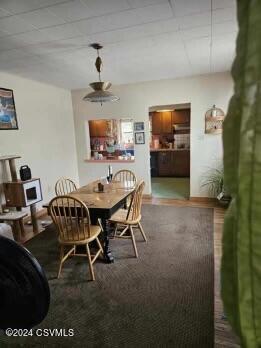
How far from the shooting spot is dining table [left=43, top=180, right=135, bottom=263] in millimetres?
2365

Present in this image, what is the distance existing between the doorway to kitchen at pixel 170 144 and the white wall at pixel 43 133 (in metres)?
2.76

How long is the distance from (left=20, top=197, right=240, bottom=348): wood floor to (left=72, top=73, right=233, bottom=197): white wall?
32cm

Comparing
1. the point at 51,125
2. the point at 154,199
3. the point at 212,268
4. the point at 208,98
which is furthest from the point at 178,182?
the point at 212,268

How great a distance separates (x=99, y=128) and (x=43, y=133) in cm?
300

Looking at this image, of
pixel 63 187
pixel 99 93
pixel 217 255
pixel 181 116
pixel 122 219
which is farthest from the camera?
pixel 181 116

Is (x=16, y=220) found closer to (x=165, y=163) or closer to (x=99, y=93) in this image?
(x=99, y=93)

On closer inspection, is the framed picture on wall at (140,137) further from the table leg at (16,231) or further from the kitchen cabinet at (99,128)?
the table leg at (16,231)

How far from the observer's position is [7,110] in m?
3.55

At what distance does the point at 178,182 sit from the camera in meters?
6.45

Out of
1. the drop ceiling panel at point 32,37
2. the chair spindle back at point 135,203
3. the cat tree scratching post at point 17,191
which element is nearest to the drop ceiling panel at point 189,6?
the drop ceiling panel at point 32,37

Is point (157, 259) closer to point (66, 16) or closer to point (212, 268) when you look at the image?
point (212, 268)

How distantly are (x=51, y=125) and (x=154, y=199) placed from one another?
104 inches

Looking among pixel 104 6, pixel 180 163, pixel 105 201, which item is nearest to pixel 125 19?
pixel 104 6

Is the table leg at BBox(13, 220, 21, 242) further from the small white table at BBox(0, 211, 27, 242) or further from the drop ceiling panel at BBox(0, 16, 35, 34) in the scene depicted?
the drop ceiling panel at BBox(0, 16, 35, 34)
